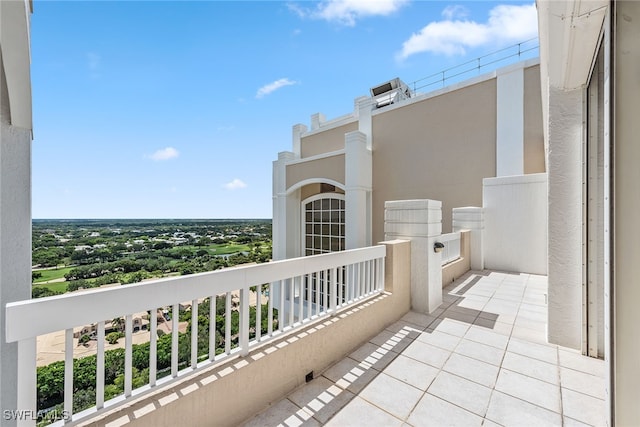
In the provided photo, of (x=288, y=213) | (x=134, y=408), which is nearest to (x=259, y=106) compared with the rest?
(x=288, y=213)

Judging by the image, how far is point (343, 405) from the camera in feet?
6.19

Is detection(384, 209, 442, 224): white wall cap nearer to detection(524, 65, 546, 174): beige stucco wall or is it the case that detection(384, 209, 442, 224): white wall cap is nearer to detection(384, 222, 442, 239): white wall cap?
detection(384, 222, 442, 239): white wall cap

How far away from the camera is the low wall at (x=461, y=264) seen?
4885 millimetres

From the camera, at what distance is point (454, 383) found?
6.95 feet

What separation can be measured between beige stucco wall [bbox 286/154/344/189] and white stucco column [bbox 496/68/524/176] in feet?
15.6

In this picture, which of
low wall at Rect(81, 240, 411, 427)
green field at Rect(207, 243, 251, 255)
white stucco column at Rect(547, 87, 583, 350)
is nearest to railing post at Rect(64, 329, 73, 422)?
low wall at Rect(81, 240, 411, 427)

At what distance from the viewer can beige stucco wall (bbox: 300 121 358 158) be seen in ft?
35.0

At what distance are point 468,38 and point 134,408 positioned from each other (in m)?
8.43

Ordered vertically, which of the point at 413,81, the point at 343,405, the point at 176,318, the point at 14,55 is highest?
the point at 413,81

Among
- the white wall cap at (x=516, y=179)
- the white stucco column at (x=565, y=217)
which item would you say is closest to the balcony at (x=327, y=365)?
the white stucco column at (x=565, y=217)

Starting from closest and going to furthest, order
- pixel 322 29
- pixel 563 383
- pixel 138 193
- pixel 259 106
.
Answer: pixel 563 383
pixel 322 29
pixel 259 106
pixel 138 193

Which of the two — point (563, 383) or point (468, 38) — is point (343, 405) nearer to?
point (563, 383)

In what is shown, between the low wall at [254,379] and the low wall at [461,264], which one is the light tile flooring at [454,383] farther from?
the low wall at [461,264]

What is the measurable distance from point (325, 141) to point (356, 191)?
3.72 metres
